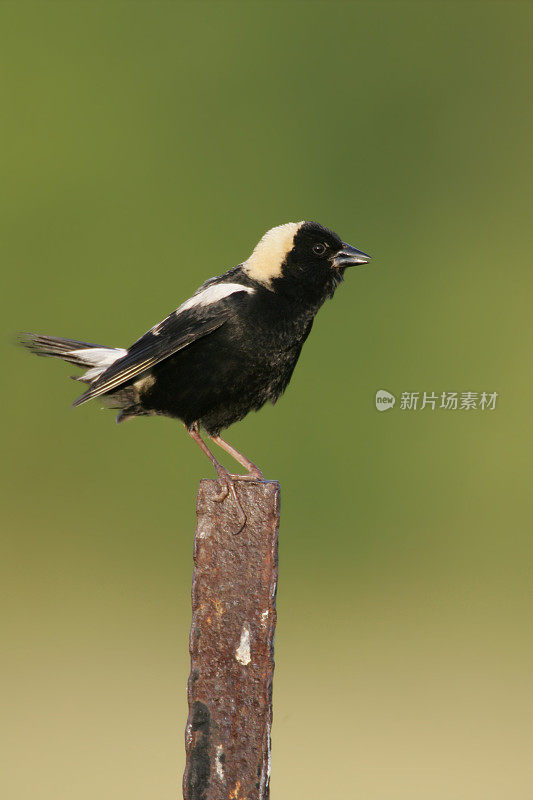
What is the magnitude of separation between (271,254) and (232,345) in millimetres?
488

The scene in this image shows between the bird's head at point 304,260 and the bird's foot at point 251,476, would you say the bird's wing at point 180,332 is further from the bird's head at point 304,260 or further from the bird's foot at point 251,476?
the bird's foot at point 251,476

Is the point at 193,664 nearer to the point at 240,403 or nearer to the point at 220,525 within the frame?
the point at 220,525

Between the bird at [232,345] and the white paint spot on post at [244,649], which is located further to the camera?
the bird at [232,345]

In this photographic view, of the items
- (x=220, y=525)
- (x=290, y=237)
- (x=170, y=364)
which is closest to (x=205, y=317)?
(x=170, y=364)

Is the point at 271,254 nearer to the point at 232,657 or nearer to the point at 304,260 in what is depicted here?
the point at 304,260

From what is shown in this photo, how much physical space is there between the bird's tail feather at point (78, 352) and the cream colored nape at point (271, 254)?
63 centimetres

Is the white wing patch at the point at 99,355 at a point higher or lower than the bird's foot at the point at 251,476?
higher

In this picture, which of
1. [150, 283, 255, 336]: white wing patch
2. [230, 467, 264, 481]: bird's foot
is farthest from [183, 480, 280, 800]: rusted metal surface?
→ [150, 283, 255, 336]: white wing patch

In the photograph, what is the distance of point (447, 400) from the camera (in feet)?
25.7

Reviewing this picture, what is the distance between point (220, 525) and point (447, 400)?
→ 5.54 metres

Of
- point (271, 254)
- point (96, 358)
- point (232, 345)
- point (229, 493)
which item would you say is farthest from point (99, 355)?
point (229, 493)

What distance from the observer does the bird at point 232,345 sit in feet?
10.9

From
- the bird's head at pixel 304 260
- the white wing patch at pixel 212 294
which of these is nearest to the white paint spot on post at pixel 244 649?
the white wing patch at pixel 212 294

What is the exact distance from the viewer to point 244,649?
2480 millimetres
